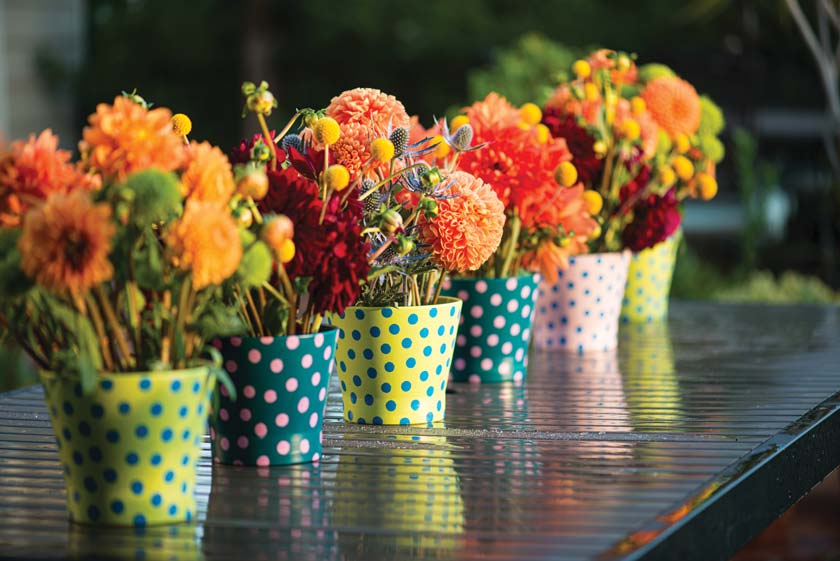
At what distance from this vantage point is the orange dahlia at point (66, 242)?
2.89ft

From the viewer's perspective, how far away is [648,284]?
2166 mm

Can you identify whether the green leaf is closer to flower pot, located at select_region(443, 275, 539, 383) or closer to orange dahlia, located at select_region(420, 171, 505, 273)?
orange dahlia, located at select_region(420, 171, 505, 273)

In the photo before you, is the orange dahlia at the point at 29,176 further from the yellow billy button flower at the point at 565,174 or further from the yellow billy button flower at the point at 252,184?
the yellow billy button flower at the point at 565,174

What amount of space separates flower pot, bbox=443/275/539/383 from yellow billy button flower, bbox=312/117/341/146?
1.49 ft

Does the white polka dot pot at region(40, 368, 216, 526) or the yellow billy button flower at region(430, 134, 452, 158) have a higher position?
the yellow billy button flower at region(430, 134, 452, 158)

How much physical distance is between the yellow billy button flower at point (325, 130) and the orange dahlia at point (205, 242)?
244mm

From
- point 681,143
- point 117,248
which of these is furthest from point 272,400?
point 681,143

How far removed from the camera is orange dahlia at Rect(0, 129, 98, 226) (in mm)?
970

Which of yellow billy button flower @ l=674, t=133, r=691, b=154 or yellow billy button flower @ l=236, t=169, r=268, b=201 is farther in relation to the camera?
yellow billy button flower @ l=674, t=133, r=691, b=154

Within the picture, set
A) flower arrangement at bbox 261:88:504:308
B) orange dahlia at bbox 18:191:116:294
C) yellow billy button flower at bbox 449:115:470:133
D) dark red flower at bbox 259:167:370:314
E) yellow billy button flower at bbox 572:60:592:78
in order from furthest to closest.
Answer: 1. yellow billy button flower at bbox 572:60:592:78
2. yellow billy button flower at bbox 449:115:470:133
3. flower arrangement at bbox 261:88:504:308
4. dark red flower at bbox 259:167:370:314
5. orange dahlia at bbox 18:191:116:294

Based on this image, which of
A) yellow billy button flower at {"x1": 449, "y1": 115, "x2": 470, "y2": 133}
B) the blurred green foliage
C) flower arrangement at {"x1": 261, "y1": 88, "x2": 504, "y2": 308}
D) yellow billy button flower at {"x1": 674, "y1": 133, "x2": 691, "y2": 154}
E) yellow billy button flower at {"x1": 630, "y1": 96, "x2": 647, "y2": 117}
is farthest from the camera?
the blurred green foliage

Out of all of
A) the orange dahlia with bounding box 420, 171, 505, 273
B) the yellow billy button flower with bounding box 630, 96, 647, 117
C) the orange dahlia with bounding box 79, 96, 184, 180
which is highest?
the yellow billy button flower with bounding box 630, 96, 647, 117

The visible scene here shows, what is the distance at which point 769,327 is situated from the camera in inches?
84.5

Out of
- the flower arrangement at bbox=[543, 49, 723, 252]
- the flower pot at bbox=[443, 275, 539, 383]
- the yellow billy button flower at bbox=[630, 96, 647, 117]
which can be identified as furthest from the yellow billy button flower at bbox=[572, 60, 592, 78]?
the flower pot at bbox=[443, 275, 539, 383]
